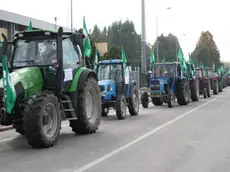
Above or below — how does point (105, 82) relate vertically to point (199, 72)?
below

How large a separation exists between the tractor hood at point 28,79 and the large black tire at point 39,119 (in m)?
0.44

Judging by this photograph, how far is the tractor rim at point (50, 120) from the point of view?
9378 millimetres

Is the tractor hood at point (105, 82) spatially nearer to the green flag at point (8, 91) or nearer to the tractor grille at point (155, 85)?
the tractor grille at point (155, 85)

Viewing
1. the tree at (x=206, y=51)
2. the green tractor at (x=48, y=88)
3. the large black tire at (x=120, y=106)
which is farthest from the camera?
the tree at (x=206, y=51)

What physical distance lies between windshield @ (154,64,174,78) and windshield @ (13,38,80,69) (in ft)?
40.7

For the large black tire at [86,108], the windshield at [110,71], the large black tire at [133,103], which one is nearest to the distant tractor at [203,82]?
the large black tire at [133,103]

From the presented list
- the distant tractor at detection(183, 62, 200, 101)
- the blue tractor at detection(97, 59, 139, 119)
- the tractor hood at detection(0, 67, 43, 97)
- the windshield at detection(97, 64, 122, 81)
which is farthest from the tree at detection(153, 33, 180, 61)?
the tractor hood at detection(0, 67, 43, 97)

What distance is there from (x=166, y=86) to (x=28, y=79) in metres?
13.2

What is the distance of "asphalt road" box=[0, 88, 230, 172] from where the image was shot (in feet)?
24.2

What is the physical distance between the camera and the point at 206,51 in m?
109

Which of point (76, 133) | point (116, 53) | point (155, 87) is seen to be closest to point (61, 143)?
point (76, 133)

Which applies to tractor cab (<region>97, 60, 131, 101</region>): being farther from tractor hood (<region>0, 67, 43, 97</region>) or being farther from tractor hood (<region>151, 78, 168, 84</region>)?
tractor hood (<region>0, 67, 43, 97</region>)

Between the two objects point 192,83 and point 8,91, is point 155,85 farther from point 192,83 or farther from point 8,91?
point 8,91

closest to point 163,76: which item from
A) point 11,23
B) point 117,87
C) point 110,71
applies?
point 110,71
